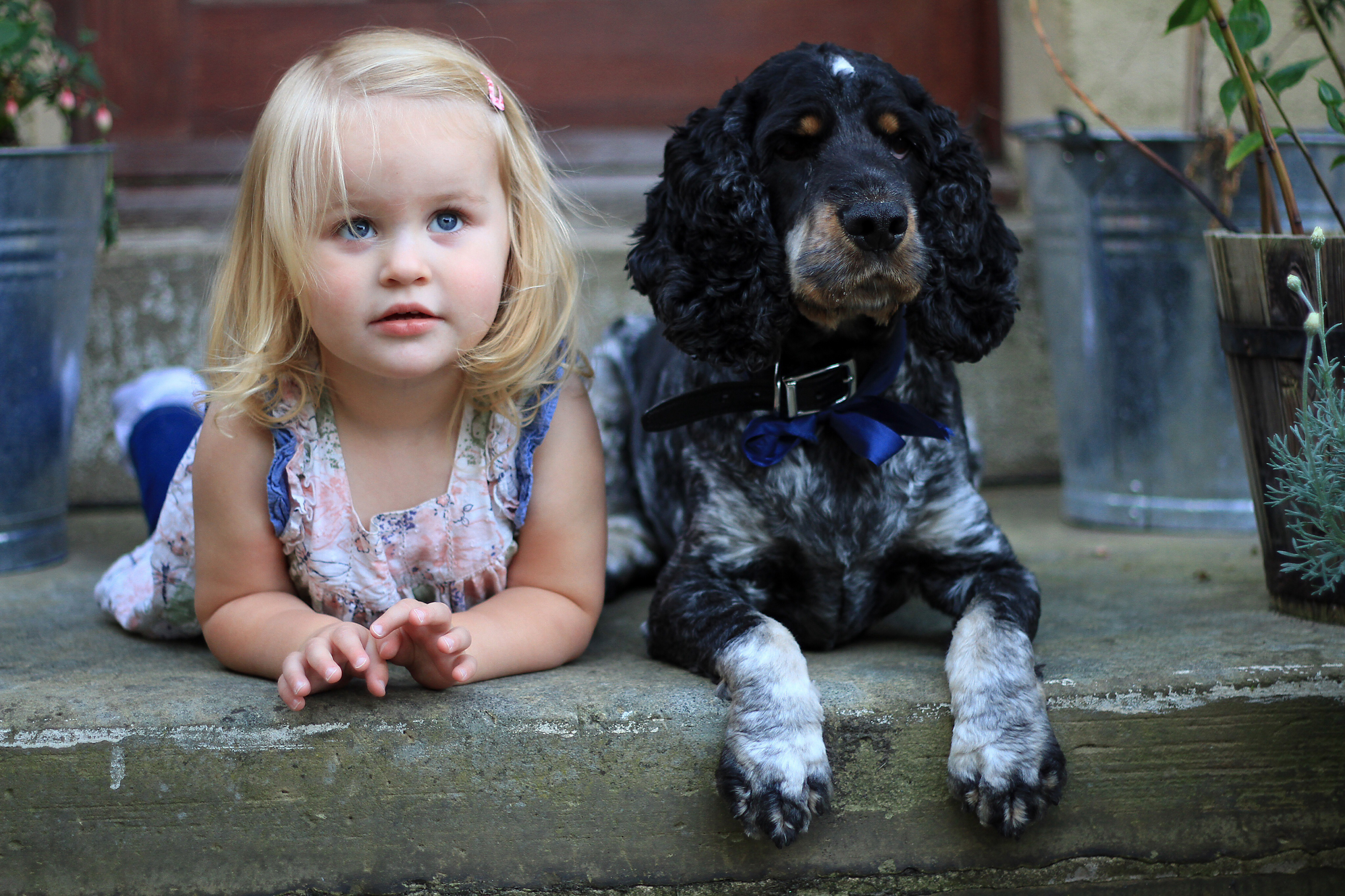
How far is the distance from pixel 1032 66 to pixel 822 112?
221 cm

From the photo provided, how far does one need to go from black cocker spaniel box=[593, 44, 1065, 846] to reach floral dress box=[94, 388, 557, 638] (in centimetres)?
31

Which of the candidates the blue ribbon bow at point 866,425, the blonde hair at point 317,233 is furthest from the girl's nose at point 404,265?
the blue ribbon bow at point 866,425

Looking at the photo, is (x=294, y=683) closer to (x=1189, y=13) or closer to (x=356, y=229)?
(x=356, y=229)

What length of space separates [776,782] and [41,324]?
2.28 meters

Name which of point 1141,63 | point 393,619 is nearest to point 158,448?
point 393,619

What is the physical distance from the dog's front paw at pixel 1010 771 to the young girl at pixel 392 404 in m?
0.78

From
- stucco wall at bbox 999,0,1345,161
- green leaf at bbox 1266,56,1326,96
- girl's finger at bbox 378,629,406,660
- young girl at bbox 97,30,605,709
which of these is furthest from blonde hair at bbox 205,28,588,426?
stucco wall at bbox 999,0,1345,161

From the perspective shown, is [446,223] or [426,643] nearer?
[426,643]

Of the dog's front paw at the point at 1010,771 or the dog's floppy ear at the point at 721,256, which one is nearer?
the dog's front paw at the point at 1010,771

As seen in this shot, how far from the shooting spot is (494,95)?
2189 millimetres

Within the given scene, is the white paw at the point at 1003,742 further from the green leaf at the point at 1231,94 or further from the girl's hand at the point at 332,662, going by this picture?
the green leaf at the point at 1231,94

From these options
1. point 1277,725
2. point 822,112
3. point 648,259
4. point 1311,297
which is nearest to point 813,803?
point 1277,725

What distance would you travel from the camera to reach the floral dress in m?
2.23

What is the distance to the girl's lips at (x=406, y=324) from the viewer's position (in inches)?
80.4
